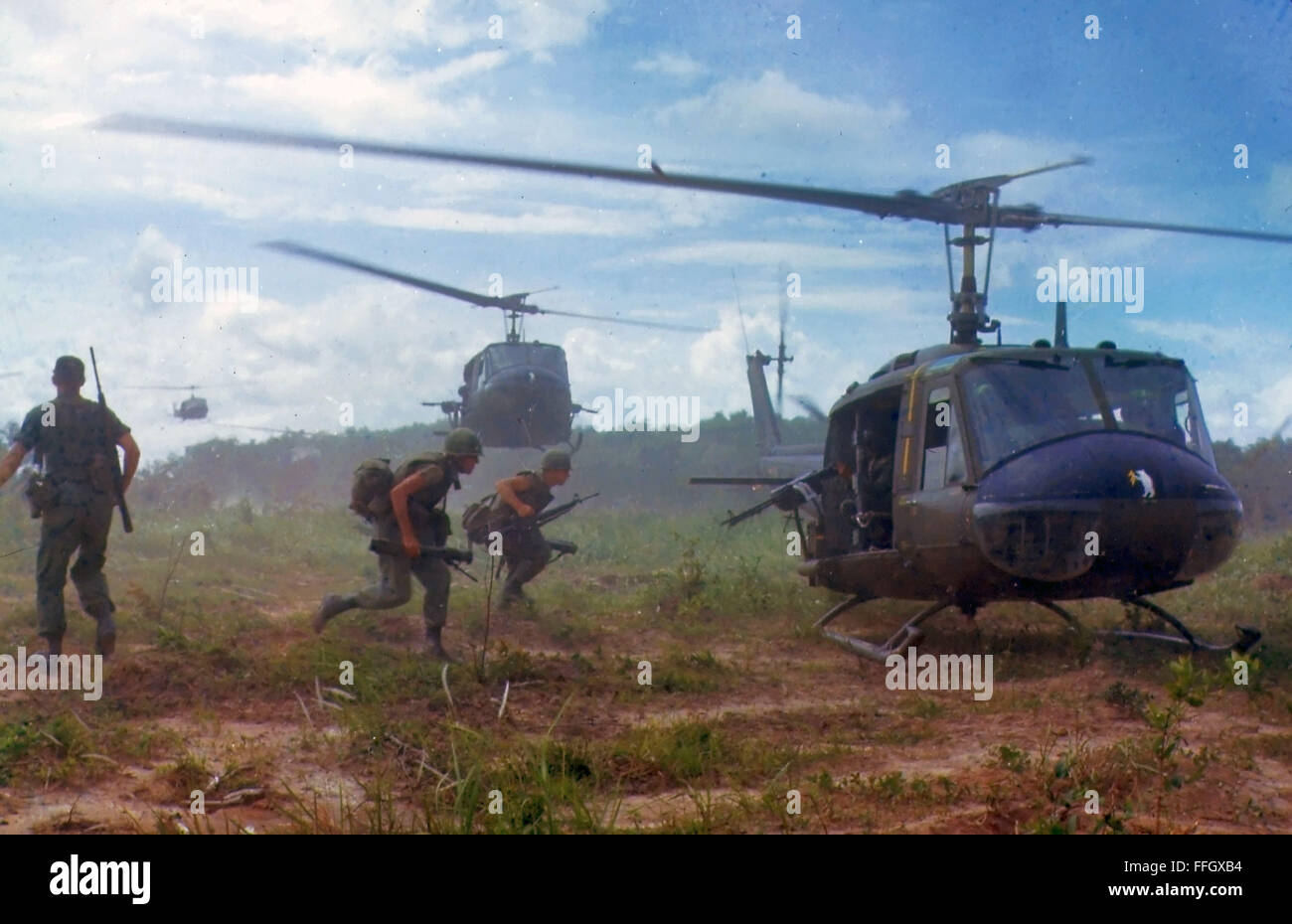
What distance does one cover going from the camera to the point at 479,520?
10.4 meters

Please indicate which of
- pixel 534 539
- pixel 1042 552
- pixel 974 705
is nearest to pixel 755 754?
pixel 974 705

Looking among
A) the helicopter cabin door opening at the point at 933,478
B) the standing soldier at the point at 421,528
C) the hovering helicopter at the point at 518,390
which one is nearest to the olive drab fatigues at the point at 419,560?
the standing soldier at the point at 421,528

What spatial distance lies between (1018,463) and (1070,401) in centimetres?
66

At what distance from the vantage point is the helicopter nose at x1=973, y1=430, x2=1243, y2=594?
6.27m

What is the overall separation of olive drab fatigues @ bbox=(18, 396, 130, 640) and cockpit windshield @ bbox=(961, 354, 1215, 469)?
5653 millimetres

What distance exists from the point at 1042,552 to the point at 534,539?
5315 millimetres

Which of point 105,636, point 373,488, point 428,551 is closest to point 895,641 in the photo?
point 428,551

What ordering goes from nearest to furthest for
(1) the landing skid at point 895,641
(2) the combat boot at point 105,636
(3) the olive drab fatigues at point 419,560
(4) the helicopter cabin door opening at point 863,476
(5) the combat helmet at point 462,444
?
(2) the combat boot at point 105,636 → (1) the landing skid at point 895,641 → (3) the olive drab fatigues at point 419,560 → (5) the combat helmet at point 462,444 → (4) the helicopter cabin door opening at point 863,476

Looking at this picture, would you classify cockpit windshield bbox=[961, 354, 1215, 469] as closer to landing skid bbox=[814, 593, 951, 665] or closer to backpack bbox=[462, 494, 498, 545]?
landing skid bbox=[814, 593, 951, 665]

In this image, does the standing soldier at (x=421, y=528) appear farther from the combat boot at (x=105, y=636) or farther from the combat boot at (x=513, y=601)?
the combat boot at (x=513, y=601)

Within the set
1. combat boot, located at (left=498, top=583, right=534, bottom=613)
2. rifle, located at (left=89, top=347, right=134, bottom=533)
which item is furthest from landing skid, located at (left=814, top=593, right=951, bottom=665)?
rifle, located at (left=89, top=347, right=134, bottom=533)

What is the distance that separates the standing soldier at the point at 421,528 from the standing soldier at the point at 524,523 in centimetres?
207

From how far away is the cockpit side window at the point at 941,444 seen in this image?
7113 mm
